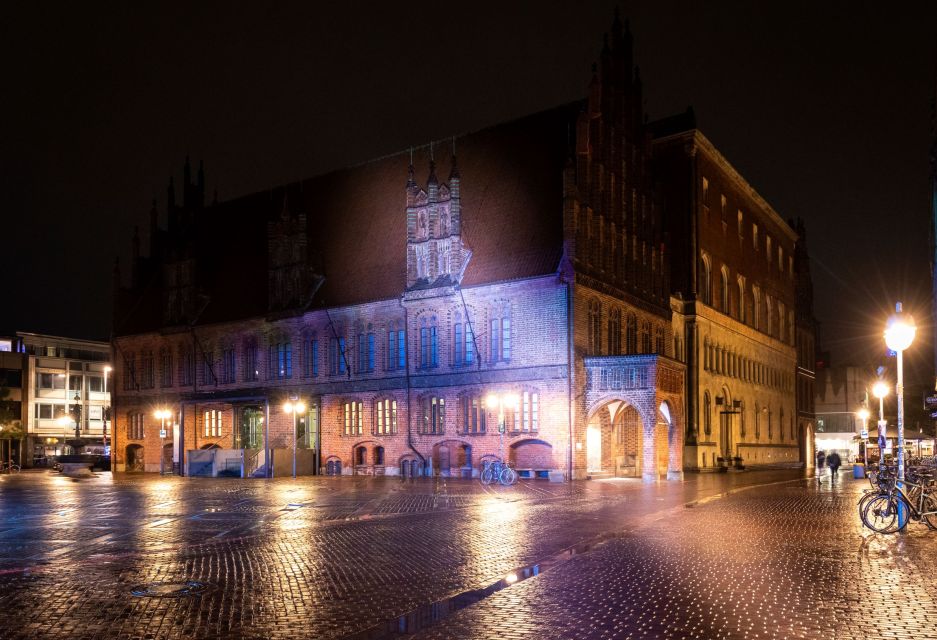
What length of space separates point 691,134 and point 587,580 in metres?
44.3

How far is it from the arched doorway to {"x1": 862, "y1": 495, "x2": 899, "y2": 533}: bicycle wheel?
50.5m

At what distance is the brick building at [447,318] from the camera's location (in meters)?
41.7

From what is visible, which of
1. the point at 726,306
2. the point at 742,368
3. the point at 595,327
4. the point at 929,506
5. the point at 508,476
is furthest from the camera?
the point at 742,368

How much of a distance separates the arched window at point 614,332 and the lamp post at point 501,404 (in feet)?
16.9

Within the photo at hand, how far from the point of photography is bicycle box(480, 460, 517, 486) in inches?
1502

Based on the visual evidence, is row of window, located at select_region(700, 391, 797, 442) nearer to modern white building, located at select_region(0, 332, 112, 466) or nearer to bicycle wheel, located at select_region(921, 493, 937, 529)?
bicycle wheel, located at select_region(921, 493, 937, 529)

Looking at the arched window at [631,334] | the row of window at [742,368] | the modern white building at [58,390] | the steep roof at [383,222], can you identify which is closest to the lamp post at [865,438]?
the row of window at [742,368]

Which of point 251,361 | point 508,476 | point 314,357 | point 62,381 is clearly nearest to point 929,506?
point 508,476

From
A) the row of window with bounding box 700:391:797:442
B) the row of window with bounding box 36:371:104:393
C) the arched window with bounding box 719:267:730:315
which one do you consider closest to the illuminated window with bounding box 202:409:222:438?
the row of window with bounding box 700:391:797:442

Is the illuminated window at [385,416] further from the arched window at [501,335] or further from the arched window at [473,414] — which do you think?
the arched window at [501,335]

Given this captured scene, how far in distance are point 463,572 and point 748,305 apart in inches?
2178

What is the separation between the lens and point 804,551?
15562mm

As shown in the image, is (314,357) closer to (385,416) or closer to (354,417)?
(354,417)

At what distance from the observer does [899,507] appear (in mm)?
18094
